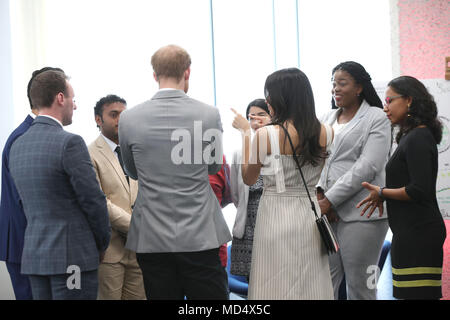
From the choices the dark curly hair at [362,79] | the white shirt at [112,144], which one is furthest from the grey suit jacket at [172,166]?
the dark curly hair at [362,79]

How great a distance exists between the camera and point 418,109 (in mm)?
2285

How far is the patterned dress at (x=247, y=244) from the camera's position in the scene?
2393 millimetres

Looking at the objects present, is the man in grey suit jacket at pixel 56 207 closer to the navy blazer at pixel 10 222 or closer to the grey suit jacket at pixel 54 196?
the grey suit jacket at pixel 54 196

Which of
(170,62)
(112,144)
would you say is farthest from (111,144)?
(170,62)

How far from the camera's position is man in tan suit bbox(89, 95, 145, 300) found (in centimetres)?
234

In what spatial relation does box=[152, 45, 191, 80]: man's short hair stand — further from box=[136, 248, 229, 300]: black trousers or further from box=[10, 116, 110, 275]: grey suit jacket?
box=[136, 248, 229, 300]: black trousers

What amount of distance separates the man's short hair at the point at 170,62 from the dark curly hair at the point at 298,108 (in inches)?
16.3

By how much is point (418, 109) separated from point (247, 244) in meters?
1.12

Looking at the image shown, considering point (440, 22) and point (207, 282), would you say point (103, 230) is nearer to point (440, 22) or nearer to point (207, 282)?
point (207, 282)

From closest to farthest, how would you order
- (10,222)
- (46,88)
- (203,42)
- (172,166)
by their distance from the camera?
1. (172,166)
2. (46,88)
3. (10,222)
4. (203,42)

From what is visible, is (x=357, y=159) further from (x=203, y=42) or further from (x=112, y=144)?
(x=203, y=42)

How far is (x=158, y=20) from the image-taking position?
4.04 meters

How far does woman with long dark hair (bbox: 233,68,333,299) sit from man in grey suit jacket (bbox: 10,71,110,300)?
69 cm
